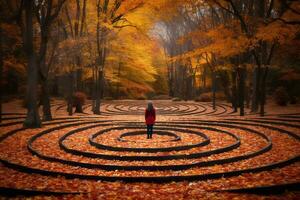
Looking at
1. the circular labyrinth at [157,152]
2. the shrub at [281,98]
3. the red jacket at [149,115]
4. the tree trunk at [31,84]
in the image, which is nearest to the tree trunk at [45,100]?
the circular labyrinth at [157,152]

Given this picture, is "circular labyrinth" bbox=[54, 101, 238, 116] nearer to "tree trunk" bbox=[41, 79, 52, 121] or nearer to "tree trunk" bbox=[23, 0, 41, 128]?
"tree trunk" bbox=[41, 79, 52, 121]

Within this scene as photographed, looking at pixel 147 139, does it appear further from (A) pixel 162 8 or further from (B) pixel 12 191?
(A) pixel 162 8

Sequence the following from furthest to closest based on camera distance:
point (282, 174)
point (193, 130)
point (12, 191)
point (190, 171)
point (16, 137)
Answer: point (193, 130) < point (16, 137) < point (190, 171) < point (282, 174) < point (12, 191)

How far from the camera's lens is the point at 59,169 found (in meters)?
8.95

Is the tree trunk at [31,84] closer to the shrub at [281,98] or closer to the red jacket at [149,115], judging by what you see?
the red jacket at [149,115]

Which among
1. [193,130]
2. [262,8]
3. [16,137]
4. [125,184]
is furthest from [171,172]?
[262,8]

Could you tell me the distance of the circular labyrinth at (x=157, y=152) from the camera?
8.38 meters

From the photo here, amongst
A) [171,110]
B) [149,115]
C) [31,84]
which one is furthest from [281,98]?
[31,84]

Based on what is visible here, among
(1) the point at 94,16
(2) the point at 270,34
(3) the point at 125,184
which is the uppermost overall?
(1) the point at 94,16

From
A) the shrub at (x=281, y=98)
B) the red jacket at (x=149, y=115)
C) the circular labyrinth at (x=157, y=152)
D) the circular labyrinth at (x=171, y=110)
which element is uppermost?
the shrub at (x=281, y=98)

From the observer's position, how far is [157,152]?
10.8m

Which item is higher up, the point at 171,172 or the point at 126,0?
the point at 126,0

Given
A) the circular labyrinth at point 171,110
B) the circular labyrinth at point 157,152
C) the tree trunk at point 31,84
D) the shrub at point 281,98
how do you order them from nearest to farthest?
the circular labyrinth at point 157,152 < the tree trunk at point 31,84 < the circular labyrinth at point 171,110 < the shrub at point 281,98

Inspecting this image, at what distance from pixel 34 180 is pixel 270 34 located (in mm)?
12808
